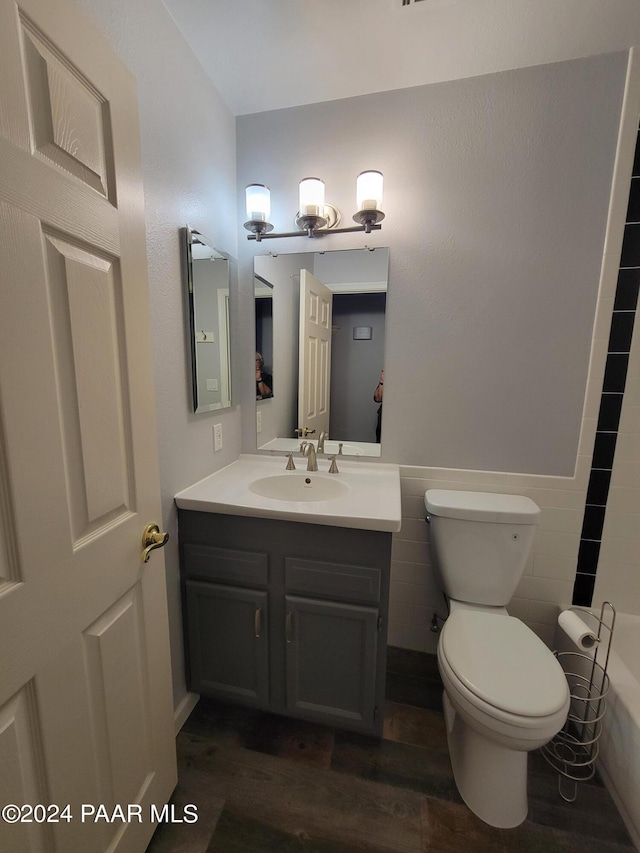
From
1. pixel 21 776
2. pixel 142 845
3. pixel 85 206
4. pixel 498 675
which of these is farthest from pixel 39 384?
pixel 498 675

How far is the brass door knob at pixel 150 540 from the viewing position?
36.0 inches

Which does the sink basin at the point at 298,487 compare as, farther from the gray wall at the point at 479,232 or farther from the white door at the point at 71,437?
the white door at the point at 71,437

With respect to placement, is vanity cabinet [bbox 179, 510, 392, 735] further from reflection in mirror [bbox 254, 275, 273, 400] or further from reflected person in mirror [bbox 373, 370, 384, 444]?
reflection in mirror [bbox 254, 275, 273, 400]

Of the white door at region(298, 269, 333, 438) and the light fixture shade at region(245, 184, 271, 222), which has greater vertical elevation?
the light fixture shade at region(245, 184, 271, 222)

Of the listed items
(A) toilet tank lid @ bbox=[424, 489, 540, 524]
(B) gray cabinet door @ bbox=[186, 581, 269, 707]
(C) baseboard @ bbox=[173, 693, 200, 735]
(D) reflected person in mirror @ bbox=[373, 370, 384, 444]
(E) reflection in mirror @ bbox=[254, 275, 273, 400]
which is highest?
(E) reflection in mirror @ bbox=[254, 275, 273, 400]

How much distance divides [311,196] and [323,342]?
59 cm

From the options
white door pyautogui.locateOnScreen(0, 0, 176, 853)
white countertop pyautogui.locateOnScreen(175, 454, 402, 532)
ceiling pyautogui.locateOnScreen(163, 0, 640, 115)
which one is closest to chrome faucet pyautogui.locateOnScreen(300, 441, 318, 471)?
white countertop pyautogui.locateOnScreen(175, 454, 402, 532)

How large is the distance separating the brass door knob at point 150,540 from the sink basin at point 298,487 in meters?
0.61

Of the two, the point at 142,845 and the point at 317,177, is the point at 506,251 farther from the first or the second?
the point at 142,845

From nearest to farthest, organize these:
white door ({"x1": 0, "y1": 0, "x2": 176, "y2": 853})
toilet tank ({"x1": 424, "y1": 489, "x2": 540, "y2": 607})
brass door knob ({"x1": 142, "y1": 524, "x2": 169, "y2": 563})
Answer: white door ({"x1": 0, "y1": 0, "x2": 176, "y2": 853}) → brass door knob ({"x1": 142, "y1": 524, "x2": 169, "y2": 563}) → toilet tank ({"x1": 424, "y1": 489, "x2": 540, "y2": 607})

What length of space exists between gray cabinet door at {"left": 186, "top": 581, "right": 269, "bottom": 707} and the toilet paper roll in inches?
42.5

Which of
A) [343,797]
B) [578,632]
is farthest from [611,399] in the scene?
[343,797]

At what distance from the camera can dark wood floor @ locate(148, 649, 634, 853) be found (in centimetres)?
104

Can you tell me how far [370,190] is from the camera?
137cm
